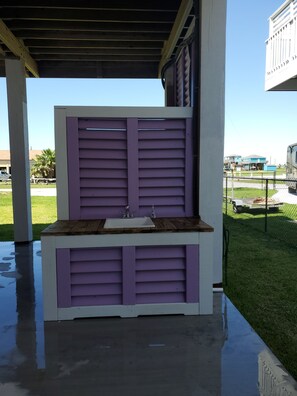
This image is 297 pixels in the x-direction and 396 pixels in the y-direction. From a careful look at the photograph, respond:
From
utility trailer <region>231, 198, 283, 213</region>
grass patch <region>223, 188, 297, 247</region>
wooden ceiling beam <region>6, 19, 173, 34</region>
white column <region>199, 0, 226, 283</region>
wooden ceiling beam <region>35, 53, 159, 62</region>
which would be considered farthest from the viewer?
utility trailer <region>231, 198, 283, 213</region>

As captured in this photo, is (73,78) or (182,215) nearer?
(182,215)

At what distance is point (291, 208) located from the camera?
9734 mm

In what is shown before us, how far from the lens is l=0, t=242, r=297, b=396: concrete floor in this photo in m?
1.73

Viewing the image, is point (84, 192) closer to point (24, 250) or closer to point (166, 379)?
point (166, 379)

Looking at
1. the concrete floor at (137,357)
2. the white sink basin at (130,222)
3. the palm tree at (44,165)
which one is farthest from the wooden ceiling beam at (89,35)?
the palm tree at (44,165)

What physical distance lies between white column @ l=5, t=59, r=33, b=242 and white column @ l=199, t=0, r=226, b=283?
357cm

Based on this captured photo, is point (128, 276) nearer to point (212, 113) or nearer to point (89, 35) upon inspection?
point (212, 113)

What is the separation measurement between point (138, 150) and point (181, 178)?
52cm

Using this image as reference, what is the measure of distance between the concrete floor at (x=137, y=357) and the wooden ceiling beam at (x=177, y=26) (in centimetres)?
318

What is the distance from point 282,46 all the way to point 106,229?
6356 millimetres

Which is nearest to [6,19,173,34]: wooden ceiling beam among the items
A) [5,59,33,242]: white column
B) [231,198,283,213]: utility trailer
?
[5,59,33,242]: white column

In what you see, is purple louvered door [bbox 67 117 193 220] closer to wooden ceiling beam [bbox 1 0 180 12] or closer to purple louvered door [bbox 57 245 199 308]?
purple louvered door [bbox 57 245 199 308]

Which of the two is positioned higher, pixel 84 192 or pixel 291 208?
pixel 84 192

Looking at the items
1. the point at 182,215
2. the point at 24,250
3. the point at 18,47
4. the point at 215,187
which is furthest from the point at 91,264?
the point at 18,47
